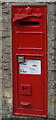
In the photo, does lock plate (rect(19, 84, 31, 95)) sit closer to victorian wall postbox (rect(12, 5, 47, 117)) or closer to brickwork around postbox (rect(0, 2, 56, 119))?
victorian wall postbox (rect(12, 5, 47, 117))

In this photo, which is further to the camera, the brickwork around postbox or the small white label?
the small white label

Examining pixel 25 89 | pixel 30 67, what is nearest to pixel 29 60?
pixel 30 67

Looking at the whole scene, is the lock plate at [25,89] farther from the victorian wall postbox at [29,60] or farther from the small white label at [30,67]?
the small white label at [30,67]

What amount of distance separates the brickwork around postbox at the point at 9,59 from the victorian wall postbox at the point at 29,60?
64 mm

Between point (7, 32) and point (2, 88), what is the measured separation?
35.5 inches

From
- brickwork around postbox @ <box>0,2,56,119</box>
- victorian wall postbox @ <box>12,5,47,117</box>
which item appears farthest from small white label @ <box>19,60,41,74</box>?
brickwork around postbox @ <box>0,2,56,119</box>

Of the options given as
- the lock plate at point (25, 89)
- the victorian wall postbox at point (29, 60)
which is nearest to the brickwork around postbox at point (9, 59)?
the victorian wall postbox at point (29, 60)

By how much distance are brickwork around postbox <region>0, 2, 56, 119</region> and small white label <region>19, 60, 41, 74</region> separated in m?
0.16

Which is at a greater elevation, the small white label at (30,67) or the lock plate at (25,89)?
the small white label at (30,67)

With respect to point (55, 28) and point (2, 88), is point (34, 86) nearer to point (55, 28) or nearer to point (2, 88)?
point (2, 88)

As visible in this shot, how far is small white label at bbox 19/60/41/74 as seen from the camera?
15.8ft

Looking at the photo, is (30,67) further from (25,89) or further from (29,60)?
(25,89)

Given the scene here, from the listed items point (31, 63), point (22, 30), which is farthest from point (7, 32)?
point (31, 63)

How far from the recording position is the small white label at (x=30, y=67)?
4.82m
